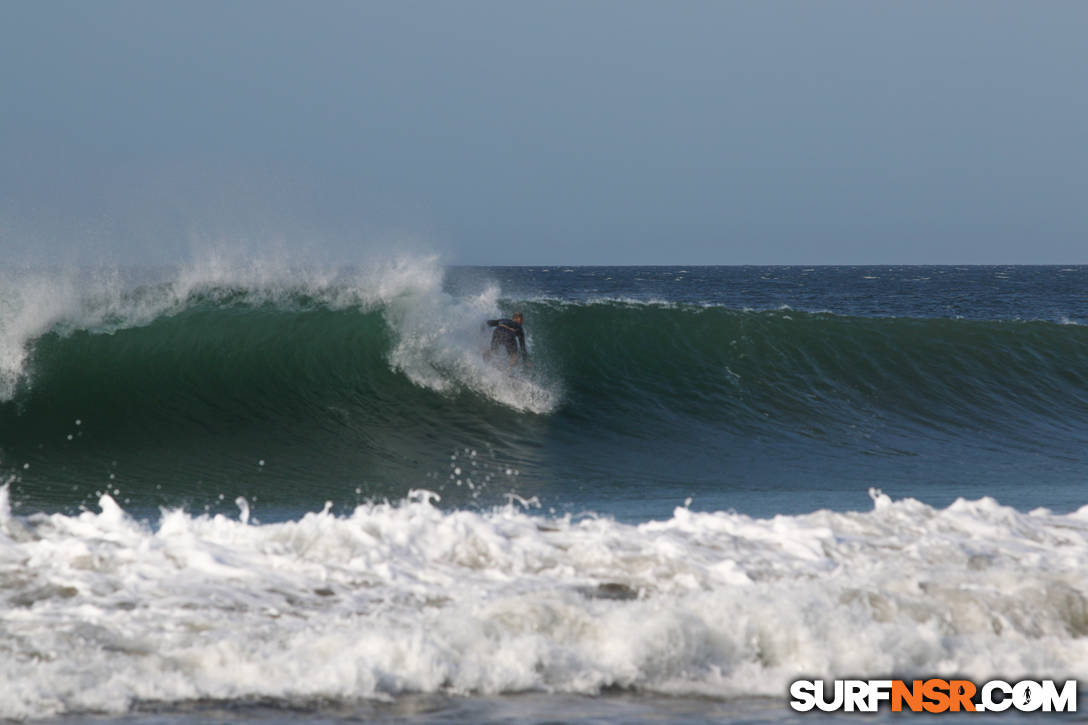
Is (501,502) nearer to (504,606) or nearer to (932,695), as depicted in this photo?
(504,606)

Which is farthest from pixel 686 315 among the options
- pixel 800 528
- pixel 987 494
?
pixel 800 528

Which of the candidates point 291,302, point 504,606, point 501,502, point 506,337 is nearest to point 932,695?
point 504,606

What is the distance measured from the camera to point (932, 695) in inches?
171

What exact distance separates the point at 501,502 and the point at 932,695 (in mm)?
4725

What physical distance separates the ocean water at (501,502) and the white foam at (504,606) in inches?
0.7

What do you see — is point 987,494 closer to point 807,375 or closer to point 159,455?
point 807,375

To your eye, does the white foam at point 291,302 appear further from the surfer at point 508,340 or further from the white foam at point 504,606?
the white foam at point 504,606

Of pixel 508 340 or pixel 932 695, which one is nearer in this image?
pixel 932 695

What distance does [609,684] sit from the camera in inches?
171

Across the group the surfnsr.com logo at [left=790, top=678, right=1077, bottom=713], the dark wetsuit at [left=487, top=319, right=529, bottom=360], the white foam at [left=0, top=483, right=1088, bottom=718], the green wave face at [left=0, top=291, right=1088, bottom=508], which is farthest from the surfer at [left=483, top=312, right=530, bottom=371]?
the surfnsr.com logo at [left=790, top=678, right=1077, bottom=713]

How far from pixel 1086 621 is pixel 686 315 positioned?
12.7 metres

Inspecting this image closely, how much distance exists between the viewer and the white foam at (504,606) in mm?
4277

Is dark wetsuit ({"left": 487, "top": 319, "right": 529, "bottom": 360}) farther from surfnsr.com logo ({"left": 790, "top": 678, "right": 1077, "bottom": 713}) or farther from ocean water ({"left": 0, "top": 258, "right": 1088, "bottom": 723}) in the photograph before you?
surfnsr.com logo ({"left": 790, "top": 678, "right": 1077, "bottom": 713})

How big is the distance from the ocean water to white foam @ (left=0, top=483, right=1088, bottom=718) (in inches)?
0.7
